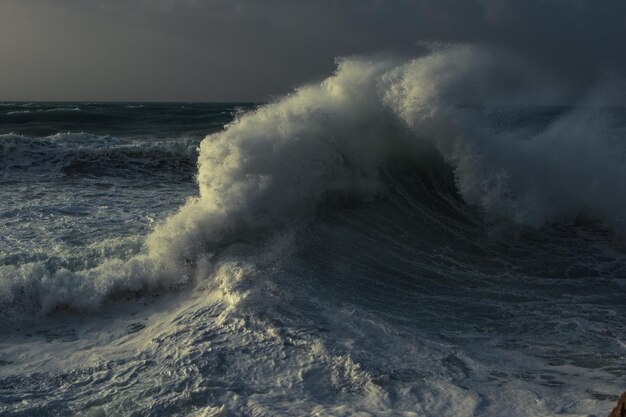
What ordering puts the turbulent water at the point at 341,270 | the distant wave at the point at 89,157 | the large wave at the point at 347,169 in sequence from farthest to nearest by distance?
the distant wave at the point at 89,157 < the large wave at the point at 347,169 < the turbulent water at the point at 341,270

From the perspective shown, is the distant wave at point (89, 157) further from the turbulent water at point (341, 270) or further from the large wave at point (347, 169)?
the large wave at point (347, 169)

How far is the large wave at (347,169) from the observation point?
561cm

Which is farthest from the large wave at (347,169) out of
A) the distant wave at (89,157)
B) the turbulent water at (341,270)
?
the distant wave at (89,157)

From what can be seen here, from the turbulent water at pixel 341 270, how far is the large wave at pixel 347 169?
0.03 metres

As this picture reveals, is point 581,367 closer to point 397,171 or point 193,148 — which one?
point 397,171

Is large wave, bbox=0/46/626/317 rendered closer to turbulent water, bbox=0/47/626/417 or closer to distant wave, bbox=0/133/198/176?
turbulent water, bbox=0/47/626/417

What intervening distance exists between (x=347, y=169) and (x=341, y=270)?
276 cm

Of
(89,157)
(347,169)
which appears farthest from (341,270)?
(89,157)

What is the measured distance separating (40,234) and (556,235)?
6394 mm

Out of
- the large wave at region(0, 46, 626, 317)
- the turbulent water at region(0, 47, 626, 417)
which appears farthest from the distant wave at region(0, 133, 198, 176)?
the large wave at region(0, 46, 626, 317)

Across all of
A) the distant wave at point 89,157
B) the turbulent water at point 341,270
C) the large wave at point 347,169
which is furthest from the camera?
the distant wave at point 89,157

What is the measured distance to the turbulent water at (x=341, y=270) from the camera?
3.74m

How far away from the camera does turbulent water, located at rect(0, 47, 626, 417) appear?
12.3ft

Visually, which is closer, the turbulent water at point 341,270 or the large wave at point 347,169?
the turbulent water at point 341,270
